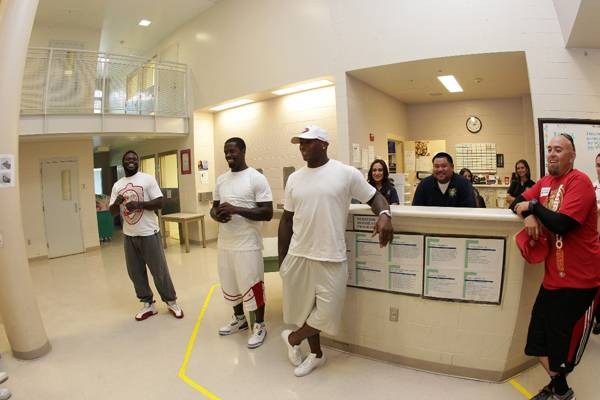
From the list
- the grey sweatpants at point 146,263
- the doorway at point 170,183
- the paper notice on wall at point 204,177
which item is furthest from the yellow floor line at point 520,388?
the doorway at point 170,183

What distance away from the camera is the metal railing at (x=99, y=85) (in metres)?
6.53

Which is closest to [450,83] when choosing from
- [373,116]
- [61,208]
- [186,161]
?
[373,116]

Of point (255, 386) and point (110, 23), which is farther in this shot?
point (110, 23)

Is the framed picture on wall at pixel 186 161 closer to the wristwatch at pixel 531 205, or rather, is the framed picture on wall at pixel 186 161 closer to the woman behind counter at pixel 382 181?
the woman behind counter at pixel 382 181

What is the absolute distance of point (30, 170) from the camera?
754 centimetres

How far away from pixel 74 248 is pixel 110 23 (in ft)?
17.7

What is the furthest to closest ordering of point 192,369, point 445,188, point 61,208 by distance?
point 61,208 → point 445,188 → point 192,369

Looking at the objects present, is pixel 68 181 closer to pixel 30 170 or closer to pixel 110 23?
pixel 30 170

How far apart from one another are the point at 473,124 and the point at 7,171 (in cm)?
841

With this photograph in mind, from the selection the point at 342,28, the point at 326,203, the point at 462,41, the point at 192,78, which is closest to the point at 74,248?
the point at 192,78

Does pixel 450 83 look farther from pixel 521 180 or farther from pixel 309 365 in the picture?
pixel 309 365

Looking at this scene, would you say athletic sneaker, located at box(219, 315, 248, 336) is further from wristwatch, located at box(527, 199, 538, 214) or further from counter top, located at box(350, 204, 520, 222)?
wristwatch, located at box(527, 199, 538, 214)

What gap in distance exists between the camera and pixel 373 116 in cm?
667

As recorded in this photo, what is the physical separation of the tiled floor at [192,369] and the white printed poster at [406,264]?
595mm
